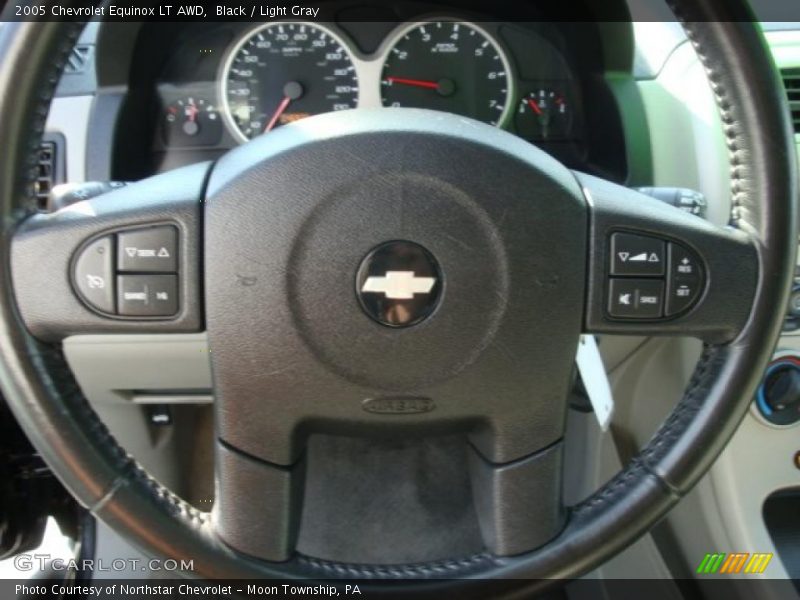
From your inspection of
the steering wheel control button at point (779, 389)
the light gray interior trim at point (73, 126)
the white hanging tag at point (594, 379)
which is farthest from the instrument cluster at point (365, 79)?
the white hanging tag at point (594, 379)

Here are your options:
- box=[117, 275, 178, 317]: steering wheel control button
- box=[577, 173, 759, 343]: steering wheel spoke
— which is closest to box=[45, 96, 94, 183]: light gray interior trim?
box=[117, 275, 178, 317]: steering wheel control button

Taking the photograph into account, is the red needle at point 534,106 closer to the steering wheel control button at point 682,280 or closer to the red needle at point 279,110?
the red needle at point 279,110

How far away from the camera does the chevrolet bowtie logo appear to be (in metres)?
0.80

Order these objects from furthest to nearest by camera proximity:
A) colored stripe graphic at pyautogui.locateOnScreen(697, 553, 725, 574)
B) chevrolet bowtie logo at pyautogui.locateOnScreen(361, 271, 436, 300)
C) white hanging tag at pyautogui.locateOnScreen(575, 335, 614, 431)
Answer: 1. colored stripe graphic at pyautogui.locateOnScreen(697, 553, 725, 574)
2. white hanging tag at pyautogui.locateOnScreen(575, 335, 614, 431)
3. chevrolet bowtie logo at pyautogui.locateOnScreen(361, 271, 436, 300)

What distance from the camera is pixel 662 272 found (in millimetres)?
837

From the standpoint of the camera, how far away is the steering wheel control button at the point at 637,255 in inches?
33.0

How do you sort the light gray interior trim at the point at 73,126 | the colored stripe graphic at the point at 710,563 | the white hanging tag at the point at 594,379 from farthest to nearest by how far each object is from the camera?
the colored stripe graphic at the point at 710,563, the light gray interior trim at the point at 73,126, the white hanging tag at the point at 594,379

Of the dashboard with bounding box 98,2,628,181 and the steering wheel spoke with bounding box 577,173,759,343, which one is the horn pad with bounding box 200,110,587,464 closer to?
the steering wheel spoke with bounding box 577,173,759,343

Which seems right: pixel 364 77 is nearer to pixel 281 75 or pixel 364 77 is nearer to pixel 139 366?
pixel 281 75

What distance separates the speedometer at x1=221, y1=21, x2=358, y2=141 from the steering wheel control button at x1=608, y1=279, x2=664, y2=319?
2.58ft

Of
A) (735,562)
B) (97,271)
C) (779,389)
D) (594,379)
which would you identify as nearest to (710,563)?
(735,562)

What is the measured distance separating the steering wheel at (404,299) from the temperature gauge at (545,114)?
2.15ft

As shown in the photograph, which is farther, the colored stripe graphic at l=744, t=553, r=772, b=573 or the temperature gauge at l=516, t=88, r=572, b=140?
the temperature gauge at l=516, t=88, r=572, b=140

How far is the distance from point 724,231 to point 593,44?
2.27ft
